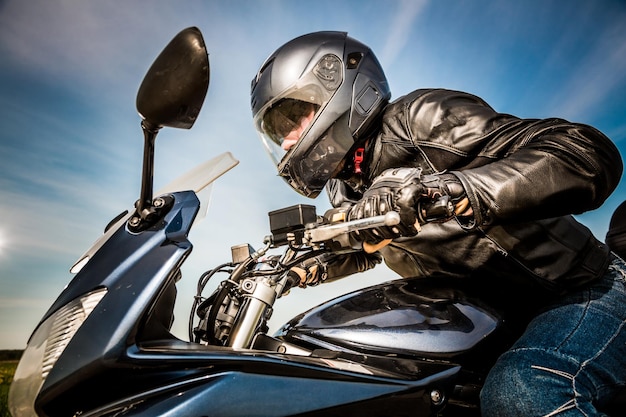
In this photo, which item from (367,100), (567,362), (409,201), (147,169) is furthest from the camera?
(367,100)

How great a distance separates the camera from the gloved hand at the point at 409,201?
153 cm

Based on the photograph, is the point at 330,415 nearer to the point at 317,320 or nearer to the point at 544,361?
the point at 317,320

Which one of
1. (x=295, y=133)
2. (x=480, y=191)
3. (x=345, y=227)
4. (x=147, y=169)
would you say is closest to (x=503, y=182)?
(x=480, y=191)

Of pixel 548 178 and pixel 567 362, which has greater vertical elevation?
pixel 548 178

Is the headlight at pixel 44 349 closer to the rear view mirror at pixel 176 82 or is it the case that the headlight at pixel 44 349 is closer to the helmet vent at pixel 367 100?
the rear view mirror at pixel 176 82

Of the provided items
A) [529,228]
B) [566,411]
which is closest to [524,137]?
[529,228]

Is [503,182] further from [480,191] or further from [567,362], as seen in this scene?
[567,362]

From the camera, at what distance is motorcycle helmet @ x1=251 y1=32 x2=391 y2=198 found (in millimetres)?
2561

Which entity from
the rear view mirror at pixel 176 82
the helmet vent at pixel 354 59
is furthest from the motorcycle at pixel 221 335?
the helmet vent at pixel 354 59

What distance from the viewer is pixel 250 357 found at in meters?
1.28

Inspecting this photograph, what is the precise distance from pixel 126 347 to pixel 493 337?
143cm

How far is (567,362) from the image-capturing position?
5.46 ft

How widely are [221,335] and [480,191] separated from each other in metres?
1.21

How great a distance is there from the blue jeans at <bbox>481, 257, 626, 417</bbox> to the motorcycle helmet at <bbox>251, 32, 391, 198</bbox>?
1.37m
